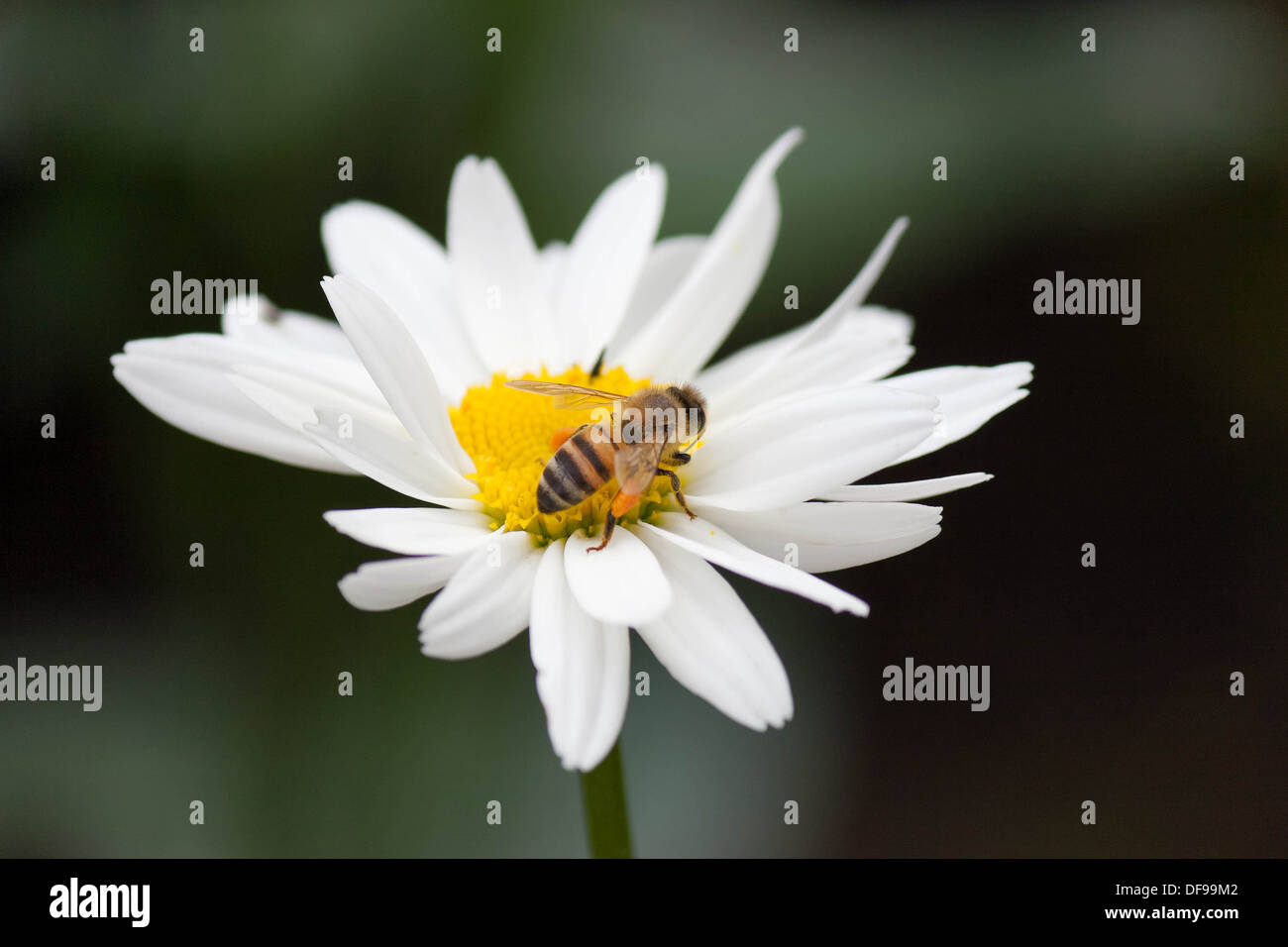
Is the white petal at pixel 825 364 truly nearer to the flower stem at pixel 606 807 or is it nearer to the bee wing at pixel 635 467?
the bee wing at pixel 635 467

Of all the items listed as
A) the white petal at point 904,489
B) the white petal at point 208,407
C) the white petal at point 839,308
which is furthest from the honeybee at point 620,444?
the white petal at point 208,407

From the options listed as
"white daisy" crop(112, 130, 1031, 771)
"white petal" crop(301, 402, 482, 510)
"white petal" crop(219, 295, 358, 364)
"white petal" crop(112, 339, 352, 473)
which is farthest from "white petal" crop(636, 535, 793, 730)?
"white petal" crop(219, 295, 358, 364)

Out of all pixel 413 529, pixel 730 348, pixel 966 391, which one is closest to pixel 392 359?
pixel 413 529

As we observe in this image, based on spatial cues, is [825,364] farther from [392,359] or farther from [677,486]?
[392,359]

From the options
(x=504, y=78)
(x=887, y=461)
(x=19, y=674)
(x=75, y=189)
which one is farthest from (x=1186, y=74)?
(x=19, y=674)

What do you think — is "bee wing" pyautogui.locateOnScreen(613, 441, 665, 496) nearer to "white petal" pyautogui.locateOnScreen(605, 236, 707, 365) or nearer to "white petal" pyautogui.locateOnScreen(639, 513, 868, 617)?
"white petal" pyautogui.locateOnScreen(639, 513, 868, 617)

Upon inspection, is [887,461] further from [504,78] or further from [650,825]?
[504,78]
